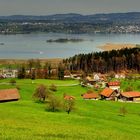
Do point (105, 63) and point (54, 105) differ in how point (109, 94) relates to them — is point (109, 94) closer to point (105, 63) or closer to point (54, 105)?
point (54, 105)

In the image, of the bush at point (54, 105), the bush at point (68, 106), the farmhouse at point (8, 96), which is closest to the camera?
the bush at point (54, 105)

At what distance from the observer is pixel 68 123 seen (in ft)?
157

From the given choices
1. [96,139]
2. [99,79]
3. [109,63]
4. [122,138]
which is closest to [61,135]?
[96,139]

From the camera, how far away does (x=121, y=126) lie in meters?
50.2

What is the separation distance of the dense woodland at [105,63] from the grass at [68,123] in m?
61.4

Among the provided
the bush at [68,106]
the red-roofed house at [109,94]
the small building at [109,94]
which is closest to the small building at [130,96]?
the small building at [109,94]

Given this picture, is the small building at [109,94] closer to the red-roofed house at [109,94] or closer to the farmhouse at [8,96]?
the red-roofed house at [109,94]

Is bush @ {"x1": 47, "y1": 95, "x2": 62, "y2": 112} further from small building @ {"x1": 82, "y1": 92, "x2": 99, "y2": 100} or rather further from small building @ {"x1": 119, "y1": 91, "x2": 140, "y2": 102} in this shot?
small building @ {"x1": 119, "y1": 91, "x2": 140, "y2": 102}

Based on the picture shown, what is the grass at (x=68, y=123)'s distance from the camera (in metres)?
33.7

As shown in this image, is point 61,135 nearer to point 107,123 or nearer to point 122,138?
point 122,138

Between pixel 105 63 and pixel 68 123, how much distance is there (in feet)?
381

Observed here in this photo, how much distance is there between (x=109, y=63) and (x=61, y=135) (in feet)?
431

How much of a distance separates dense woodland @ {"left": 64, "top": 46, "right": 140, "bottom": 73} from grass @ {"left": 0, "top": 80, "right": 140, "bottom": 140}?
61.4 m

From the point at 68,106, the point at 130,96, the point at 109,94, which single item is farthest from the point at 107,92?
the point at 68,106
